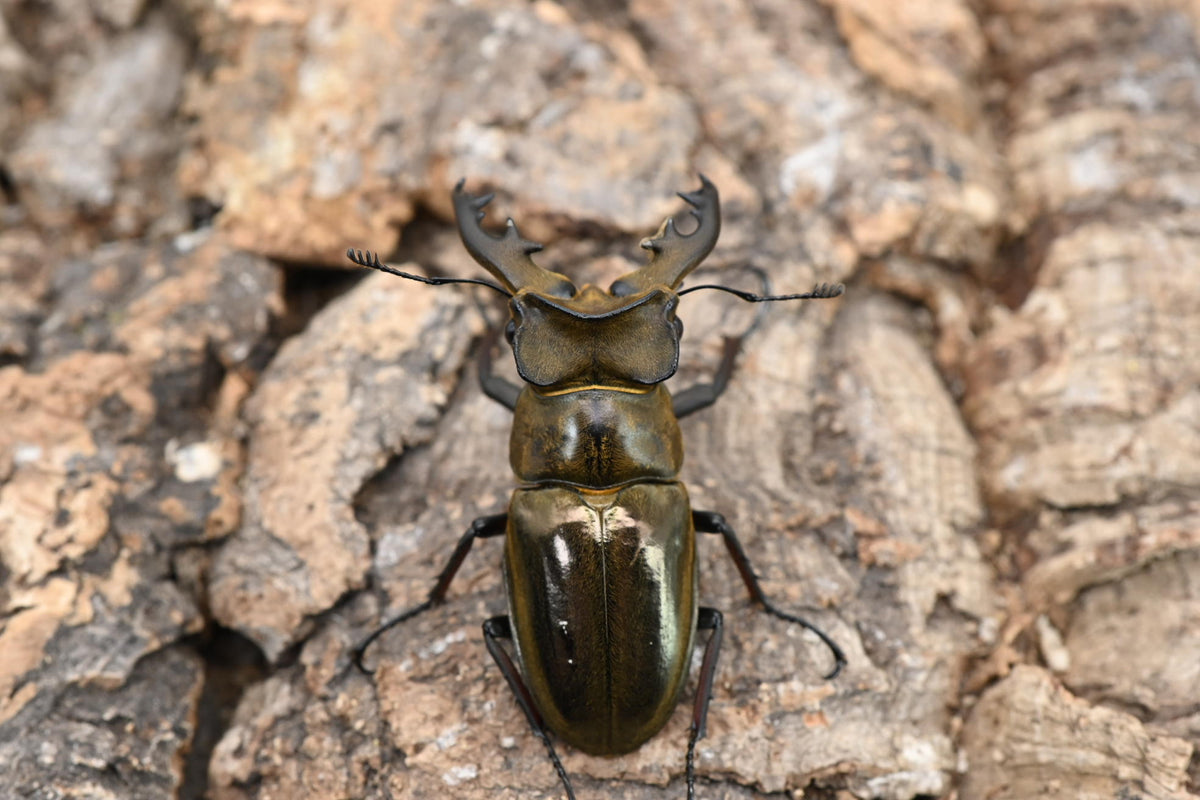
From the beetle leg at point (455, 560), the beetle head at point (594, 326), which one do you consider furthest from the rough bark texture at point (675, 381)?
the beetle head at point (594, 326)

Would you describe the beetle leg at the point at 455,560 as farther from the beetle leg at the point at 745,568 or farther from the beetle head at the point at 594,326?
the beetle leg at the point at 745,568

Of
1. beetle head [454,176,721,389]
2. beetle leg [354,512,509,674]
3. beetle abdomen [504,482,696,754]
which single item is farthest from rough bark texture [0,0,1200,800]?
beetle head [454,176,721,389]

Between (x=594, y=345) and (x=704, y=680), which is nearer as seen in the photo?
(x=704, y=680)

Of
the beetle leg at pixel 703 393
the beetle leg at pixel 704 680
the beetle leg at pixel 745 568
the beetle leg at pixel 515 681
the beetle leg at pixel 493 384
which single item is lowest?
the beetle leg at pixel 515 681

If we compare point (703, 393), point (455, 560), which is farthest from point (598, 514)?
point (703, 393)

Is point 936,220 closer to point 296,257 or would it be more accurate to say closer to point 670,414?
point 670,414

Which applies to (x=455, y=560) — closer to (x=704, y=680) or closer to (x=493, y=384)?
(x=493, y=384)

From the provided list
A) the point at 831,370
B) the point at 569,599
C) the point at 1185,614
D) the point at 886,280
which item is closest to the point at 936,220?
the point at 886,280

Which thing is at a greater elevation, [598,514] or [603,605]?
[598,514]
